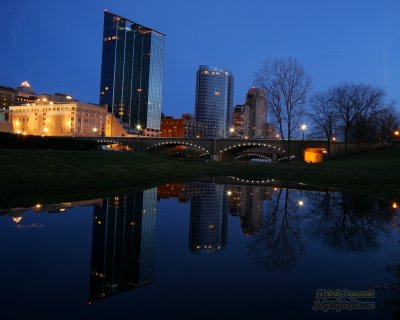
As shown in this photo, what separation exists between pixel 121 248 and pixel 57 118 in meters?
157

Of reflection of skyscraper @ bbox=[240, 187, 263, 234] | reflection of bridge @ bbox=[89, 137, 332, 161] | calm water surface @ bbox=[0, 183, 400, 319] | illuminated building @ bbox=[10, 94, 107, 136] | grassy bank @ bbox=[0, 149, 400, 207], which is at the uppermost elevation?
illuminated building @ bbox=[10, 94, 107, 136]

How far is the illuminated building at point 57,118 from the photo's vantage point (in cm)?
15100

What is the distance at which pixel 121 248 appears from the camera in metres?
8.08

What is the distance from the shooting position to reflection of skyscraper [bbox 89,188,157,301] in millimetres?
6125

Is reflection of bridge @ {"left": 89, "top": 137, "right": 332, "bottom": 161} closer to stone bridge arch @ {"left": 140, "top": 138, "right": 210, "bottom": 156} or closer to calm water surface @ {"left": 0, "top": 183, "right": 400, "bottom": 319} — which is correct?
stone bridge arch @ {"left": 140, "top": 138, "right": 210, "bottom": 156}

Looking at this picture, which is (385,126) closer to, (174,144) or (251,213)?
(174,144)

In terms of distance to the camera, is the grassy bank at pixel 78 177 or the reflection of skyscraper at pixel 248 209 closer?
the reflection of skyscraper at pixel 248 209

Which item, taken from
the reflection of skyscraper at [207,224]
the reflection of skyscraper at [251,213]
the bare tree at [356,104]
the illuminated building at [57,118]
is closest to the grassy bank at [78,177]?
the reflection of skyscraper at [207,224]

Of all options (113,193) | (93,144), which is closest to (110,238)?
(113,193)

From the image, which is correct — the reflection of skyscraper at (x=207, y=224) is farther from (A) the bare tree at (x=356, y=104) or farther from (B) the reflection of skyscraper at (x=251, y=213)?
(A) the bare tree at (x=356, y=104)

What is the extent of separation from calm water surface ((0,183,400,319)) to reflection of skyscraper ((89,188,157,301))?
0.02 meters

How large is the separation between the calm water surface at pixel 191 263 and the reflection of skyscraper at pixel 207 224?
0.05 m

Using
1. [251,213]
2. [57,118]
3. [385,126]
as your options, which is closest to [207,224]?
[251,213]

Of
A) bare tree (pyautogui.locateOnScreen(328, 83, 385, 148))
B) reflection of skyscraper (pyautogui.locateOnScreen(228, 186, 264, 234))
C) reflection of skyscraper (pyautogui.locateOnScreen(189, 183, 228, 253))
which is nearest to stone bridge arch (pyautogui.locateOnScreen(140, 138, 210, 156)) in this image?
bare tree (pyautogui.locateOnScreen(328, 83, 385, 148))
